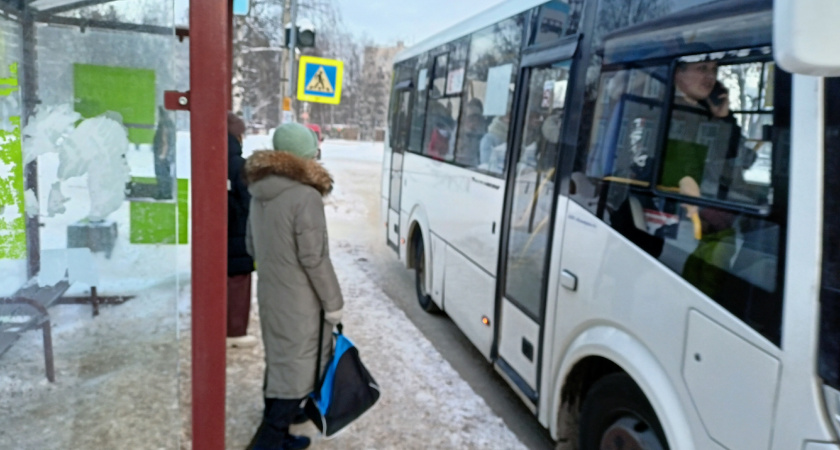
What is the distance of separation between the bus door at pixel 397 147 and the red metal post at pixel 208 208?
538 cm

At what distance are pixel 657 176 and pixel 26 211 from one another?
2.47 metres

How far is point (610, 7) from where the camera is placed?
328 cm

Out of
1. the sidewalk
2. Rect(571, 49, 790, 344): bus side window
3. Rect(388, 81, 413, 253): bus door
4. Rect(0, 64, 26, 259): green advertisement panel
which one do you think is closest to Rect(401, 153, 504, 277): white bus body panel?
Rect(388, 81, 413, 253): bus door

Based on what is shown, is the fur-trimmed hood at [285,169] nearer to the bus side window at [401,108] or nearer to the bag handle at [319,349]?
the bag handle at [319,349]

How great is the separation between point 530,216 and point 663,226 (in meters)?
1.41

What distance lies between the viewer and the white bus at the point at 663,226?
1934 millimetres

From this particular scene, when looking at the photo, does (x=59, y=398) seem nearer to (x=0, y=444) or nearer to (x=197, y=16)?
(x=0, y=444)

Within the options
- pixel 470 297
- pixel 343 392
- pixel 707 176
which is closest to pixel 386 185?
pixel 470 297

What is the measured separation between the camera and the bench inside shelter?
230 centimetres

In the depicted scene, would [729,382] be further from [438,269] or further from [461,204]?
[438,269]

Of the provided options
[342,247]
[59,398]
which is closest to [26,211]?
[59,398]

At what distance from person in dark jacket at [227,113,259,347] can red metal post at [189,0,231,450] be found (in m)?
2.02

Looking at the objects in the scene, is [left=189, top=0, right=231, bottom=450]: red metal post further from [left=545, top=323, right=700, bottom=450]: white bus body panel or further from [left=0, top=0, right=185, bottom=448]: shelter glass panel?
[left=545, top=323, right=700, bottom=450]: white bus body panel

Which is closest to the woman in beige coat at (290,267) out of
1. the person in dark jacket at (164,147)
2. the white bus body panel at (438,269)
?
the person in dark jacket at (164,147)
